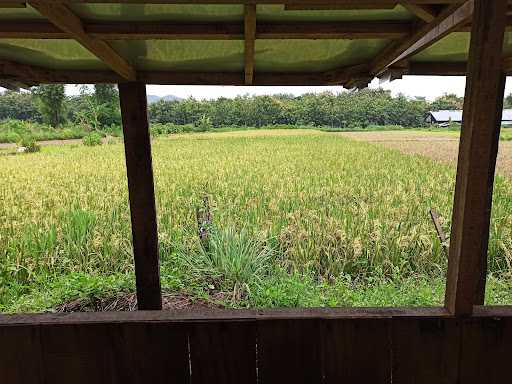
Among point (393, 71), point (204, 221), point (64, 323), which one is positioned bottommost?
point (204, 221)

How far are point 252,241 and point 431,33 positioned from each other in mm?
3314

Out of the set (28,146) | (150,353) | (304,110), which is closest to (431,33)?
(150,353)

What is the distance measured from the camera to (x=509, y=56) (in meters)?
1.93

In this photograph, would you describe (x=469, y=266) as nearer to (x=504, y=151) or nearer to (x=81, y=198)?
(x=81, y=198)

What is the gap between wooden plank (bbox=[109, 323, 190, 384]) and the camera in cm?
90

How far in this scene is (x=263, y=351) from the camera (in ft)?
3.01

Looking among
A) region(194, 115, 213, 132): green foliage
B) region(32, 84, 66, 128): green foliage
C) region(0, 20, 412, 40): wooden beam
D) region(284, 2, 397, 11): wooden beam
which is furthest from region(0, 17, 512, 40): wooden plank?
region(32, 84, 66, 128): green foliage

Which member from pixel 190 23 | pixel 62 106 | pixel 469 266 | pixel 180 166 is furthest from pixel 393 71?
pixel 62 106

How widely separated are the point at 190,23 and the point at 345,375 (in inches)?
50.7

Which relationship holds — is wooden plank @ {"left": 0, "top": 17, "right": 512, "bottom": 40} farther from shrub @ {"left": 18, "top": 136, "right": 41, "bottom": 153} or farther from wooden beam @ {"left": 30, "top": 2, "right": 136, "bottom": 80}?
shrub @ {"left": 18, "top": 136, "right": 41, "bottom": 153}

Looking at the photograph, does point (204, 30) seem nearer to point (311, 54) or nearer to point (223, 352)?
point (311, 54)

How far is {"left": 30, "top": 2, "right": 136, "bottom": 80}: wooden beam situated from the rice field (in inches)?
93.4

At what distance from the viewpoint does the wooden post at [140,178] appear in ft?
6.77

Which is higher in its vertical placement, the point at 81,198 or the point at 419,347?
the point at 419,347
